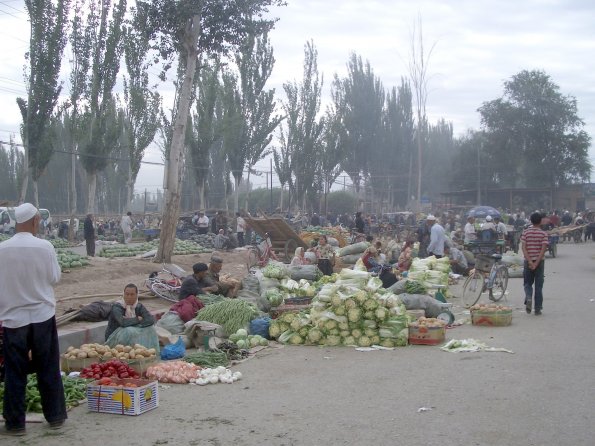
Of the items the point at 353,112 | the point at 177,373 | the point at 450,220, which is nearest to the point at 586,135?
the point at 353,112

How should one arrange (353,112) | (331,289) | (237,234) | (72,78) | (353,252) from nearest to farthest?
1. (331,289)
2. (353,252)
3. (237,234)
4. (72,78)
5. (353,112)

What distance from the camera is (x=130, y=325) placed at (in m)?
8.54

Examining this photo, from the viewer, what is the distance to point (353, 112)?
2413 inches

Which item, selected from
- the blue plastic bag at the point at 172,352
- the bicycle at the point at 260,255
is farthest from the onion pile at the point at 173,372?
the bicycle at the point at 260,255

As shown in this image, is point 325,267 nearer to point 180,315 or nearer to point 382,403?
point 180,315

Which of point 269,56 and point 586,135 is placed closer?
point 269,56

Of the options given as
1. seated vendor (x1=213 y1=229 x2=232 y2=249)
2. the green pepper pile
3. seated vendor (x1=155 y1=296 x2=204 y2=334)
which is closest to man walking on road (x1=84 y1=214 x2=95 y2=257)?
seated vendor (x1=213 y1=229 x2=232 y2=249)

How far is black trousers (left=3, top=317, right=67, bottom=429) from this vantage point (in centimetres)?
546

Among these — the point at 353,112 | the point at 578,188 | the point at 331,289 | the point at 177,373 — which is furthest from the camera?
the point at 353,112

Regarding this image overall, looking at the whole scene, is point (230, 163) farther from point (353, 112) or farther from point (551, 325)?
point (551, 325)

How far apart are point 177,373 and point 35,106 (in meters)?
27.5

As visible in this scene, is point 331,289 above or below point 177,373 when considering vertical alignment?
above

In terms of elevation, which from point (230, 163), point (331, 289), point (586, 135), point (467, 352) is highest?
point (586, 135)

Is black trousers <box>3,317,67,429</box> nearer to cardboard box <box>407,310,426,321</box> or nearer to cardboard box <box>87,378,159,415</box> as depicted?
cardboard box <box>87,378,159,415</box>
